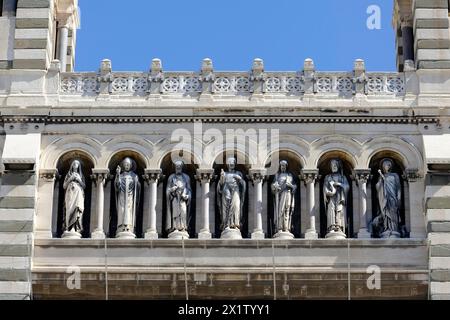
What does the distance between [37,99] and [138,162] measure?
2.60 m

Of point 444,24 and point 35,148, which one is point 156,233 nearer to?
point 35,148

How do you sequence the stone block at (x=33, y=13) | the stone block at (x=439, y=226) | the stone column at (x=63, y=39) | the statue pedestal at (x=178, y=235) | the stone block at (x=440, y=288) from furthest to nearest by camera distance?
the stone column at (x=63, y=39) < the stone block at (x=33, y=13) < the statue pedestal at (x=178, y=235) < the stone block at (x=439, y=226) < the stone block at (x=440, y=288)

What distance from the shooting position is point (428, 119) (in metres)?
30.7

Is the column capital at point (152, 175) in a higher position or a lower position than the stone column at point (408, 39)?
lower

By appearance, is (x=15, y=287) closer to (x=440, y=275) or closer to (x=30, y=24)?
(x=30, y=24)

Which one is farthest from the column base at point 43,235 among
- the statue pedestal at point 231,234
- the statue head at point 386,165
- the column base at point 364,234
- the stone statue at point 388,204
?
the statue head at point 386,165

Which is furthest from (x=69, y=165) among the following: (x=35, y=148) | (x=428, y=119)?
(x=428, y=119)

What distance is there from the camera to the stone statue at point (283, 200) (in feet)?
98.5

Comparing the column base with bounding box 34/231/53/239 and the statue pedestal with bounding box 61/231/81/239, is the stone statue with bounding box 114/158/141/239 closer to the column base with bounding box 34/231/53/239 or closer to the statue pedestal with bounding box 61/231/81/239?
the statue pedestal with bounding box 61/231/81/239

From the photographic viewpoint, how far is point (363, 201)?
30.3m

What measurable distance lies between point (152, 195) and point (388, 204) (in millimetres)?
5020

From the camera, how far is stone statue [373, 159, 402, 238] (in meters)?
30.0

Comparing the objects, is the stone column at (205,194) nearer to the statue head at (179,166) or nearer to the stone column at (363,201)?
the statue head at (179,166)

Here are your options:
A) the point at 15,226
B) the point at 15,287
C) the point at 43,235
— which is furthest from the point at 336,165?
the point at 15,287
